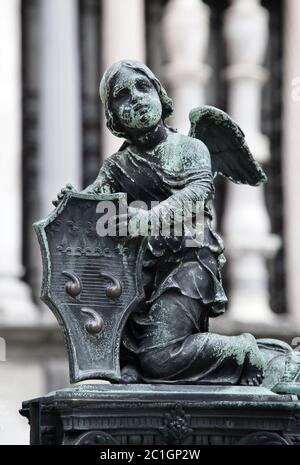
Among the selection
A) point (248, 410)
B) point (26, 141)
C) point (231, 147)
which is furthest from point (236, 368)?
point (26, 141)

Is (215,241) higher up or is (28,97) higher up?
(28,97)

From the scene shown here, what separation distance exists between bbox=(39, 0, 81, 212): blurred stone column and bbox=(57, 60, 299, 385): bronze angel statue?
19877 millimetres

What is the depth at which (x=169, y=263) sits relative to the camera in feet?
32.7

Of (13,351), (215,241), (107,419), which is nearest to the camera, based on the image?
(107,419)

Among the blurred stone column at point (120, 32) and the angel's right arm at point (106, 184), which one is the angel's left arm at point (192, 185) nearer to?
the angel's right arm at point (106, 184)

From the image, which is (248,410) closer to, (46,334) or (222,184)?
(46,334)

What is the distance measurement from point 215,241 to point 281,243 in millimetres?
23113

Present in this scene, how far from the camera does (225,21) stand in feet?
108

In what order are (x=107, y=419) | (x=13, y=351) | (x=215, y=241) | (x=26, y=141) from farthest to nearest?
(x=26, y=141) → (x=13, y=351) → (x=215, y=241) → (x=107, y=419)

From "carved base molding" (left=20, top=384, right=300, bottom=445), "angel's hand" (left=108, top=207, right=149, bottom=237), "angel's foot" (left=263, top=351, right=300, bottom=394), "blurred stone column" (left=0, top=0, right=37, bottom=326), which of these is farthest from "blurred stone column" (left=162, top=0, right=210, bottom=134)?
"carved base molding" (left=20, top=384, right=300, bottom=445)

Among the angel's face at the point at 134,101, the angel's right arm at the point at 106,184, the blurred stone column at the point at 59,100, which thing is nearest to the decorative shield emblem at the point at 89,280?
the angel's right arm at the point at 106,184

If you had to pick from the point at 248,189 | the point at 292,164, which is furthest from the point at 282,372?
the point at 292,164

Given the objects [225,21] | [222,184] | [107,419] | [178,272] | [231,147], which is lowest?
[107,419]

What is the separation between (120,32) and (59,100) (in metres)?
1.65
